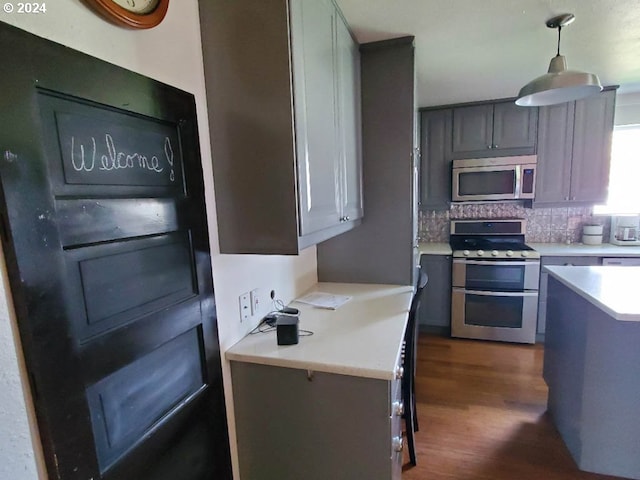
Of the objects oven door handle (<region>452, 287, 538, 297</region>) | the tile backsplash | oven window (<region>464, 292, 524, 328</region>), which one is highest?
the tile backsplash

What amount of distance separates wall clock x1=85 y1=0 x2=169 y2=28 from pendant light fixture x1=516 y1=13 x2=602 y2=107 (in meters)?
1.70

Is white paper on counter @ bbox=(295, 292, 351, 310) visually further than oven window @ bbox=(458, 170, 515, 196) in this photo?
No

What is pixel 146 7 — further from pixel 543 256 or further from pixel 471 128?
pixel 543 256

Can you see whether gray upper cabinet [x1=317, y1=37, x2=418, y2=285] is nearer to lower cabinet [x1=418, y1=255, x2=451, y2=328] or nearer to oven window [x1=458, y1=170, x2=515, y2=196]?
lower cabinet [x1=418, y1=255, x2=451, y2=328]

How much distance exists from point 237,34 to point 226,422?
1425mm

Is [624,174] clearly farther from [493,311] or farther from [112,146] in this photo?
[112,146]

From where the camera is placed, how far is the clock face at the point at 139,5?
2.74 ft

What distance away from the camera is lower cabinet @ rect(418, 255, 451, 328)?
3.28 metres

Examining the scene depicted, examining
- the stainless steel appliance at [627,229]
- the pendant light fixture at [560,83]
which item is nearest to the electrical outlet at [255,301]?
the pendant light fixture at [560,83]

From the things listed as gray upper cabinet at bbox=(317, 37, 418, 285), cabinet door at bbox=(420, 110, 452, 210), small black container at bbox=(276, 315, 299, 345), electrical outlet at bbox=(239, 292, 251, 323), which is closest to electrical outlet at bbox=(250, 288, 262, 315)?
electrical outlet at bbox=(239, 292, 251, 323)

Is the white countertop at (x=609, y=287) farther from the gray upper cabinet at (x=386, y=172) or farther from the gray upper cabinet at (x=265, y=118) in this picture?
the gray upper cabinet at (x=265, y=118)

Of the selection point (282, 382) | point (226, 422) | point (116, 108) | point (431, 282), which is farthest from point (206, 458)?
point (431, 282)

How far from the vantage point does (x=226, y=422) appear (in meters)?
1.28

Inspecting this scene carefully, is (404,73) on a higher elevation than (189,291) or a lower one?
higher
